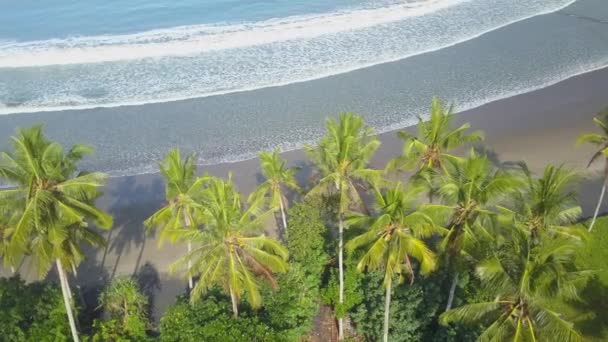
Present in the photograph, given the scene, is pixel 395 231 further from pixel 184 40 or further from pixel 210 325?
pixel 184 40

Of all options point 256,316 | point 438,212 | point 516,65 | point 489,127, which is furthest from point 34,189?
point 516,65

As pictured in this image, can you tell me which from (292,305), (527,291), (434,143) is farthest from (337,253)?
(527,291)

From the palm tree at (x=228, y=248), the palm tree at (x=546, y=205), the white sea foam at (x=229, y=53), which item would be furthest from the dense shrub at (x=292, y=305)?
the white sea foam at (x=229, y=53)

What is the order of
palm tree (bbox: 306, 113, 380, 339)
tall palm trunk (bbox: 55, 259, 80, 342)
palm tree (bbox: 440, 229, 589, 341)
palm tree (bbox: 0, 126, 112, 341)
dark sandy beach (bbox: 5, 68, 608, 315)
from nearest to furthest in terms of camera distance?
palm tree (bbox: 440, 229, 589, 341) → palm tree (bbox: 0, 126, 112, 341) → tall palm trunk (bbox: 55, 259, 80, 342) → palm tree (bbox: 306, 113, 380, 339) → dark sandy beach (bbox: 5, 68, 608, 315)

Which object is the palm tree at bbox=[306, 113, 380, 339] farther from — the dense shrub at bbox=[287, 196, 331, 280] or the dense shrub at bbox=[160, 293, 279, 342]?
the dense shrub at bbox=[160, 293, 279, 342]

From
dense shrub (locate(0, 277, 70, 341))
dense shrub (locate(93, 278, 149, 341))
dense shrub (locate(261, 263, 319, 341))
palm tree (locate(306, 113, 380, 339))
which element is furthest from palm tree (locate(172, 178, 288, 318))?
dense shrub (locate(0, 277, 70, 341))
